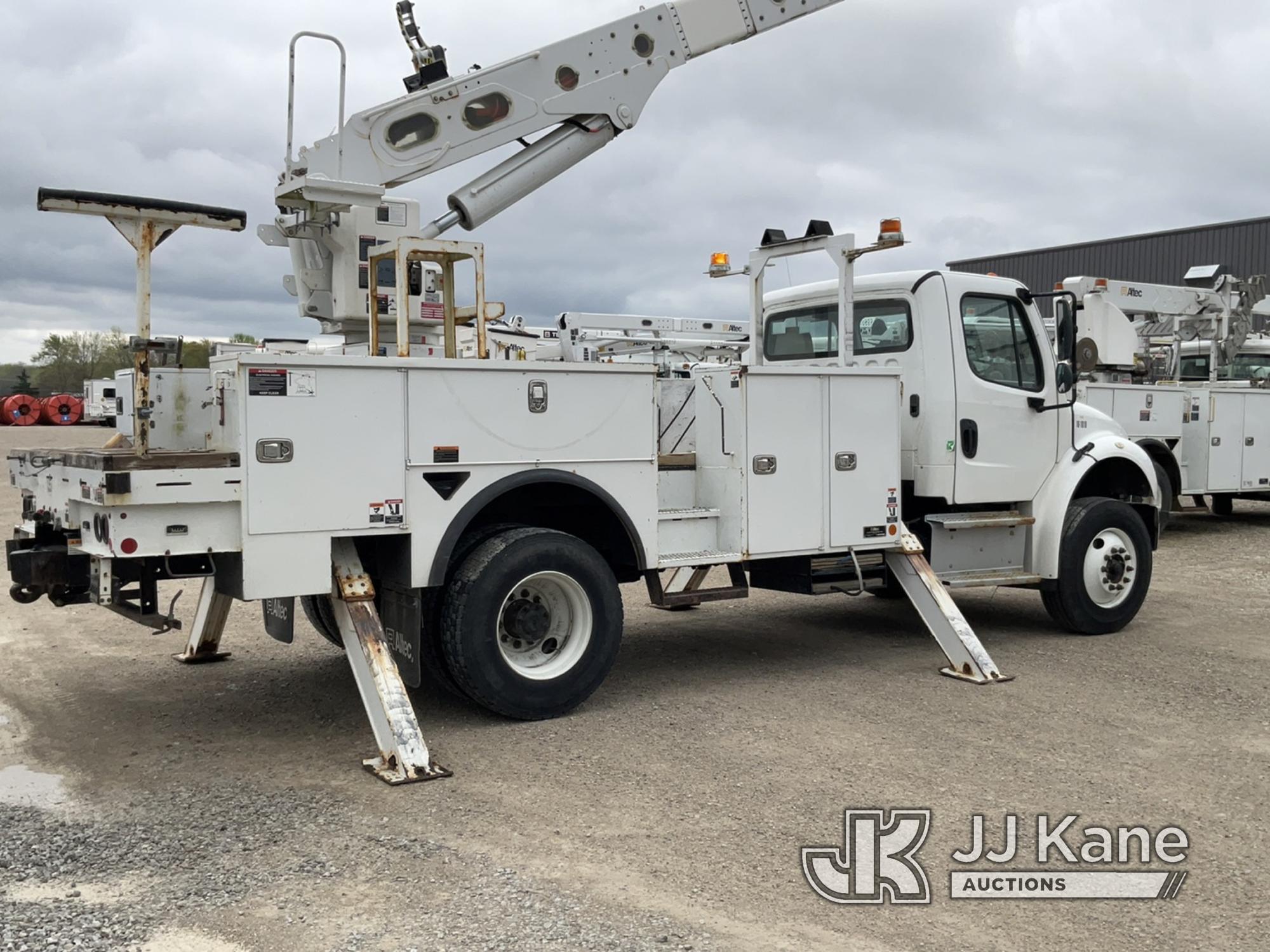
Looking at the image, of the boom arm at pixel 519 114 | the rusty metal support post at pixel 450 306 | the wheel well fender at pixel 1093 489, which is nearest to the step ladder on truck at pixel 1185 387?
the wheel well fender at pixel 1093 489

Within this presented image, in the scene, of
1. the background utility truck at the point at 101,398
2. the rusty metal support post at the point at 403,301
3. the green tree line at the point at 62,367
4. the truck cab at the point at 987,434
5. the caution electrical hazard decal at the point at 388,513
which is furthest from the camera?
the green tree line at the point at 62,367

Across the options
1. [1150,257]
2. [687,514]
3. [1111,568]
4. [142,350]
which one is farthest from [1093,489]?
[1150,257]

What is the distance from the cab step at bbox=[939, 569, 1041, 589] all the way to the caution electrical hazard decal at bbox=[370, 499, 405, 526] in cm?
404

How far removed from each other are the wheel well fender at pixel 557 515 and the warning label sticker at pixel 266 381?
3.65 feet

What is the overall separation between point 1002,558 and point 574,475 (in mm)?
3762

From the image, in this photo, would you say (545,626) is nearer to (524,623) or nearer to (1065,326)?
(524,623)

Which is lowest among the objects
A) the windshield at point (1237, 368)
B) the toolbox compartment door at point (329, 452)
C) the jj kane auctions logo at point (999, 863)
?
the jj kane auctions logo at point (999, 863)

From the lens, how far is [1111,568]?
29.3ft

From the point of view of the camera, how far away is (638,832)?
190 inches

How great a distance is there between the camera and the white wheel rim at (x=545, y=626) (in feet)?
20.9

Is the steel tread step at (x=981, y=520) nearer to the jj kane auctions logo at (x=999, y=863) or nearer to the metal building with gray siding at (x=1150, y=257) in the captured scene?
the jj kane auctions logo at (x=999, y=863)

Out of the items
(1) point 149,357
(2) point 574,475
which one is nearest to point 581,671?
(2) point 574,475

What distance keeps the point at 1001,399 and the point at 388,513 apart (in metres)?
4.65

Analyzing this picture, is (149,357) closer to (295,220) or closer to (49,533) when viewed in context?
(49,533)
